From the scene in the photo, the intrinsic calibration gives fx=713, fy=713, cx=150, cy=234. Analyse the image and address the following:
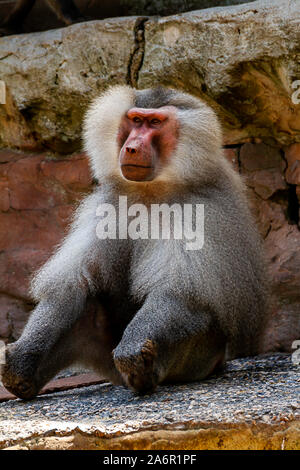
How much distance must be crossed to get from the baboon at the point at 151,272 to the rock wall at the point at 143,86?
736 millimetres

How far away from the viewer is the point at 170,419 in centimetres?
285

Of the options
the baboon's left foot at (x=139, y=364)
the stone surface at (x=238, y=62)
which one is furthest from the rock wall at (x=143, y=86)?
the baboon's left foot at (x=139, y=364)

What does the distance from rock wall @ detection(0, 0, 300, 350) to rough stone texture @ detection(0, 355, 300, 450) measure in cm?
145

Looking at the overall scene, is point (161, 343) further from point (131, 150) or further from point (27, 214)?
point (27, 214)

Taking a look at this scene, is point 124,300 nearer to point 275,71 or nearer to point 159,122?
point 159,122

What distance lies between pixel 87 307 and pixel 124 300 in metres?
0.20

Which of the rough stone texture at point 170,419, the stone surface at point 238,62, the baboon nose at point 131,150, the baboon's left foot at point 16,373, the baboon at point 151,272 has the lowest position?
the rough stone texture at point 170,419

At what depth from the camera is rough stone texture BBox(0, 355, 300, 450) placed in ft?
9.01

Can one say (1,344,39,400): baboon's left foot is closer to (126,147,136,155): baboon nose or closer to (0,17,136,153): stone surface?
(126,147,136,155): baboon nose

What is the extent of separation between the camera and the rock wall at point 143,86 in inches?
169

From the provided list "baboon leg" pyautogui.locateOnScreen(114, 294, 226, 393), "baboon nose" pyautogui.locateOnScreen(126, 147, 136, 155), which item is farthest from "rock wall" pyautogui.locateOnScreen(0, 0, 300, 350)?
"baboon leg" pyautogui.locateOnScreen(114, 294, 226, 393)

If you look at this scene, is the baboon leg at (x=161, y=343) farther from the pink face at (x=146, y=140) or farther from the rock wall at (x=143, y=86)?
the rock wall at (x=143, y=86)

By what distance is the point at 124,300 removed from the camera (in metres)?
3.78

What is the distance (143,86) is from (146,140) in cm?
115
